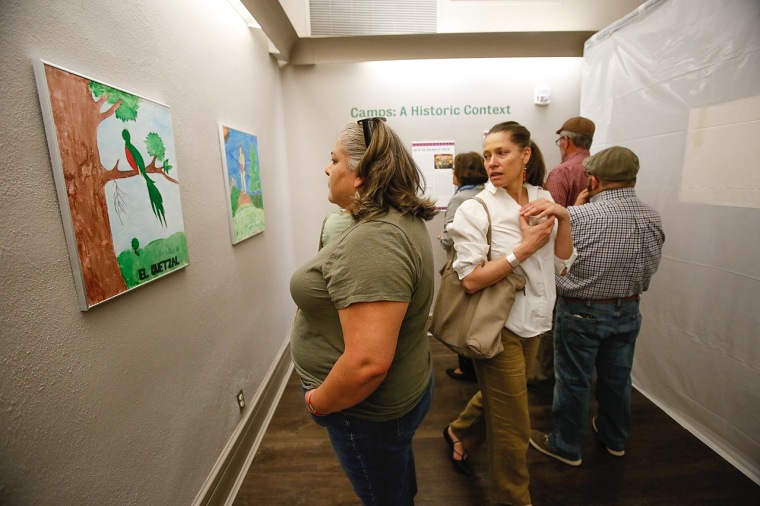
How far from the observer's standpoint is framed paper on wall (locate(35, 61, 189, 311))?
3.12ft

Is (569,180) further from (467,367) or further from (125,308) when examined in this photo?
(125,308)

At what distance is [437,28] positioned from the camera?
320 cm

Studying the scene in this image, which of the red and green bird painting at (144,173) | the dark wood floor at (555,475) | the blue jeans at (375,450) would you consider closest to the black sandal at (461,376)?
the dark wood floor at (555,475)

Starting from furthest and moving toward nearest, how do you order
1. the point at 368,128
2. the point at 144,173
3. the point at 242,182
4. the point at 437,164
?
the point at 437,164 < the point at 242,182 < the point at 144,173 < the point at 368,128

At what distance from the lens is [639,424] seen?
7.54 ft

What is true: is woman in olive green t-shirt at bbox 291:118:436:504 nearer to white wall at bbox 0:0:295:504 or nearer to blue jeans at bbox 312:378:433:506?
blue jeans at bbox 312:378:433:506

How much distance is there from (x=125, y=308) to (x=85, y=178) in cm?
44

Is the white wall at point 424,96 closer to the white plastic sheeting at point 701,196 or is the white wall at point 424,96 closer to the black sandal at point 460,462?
the white plastic sheeting at point 701,196

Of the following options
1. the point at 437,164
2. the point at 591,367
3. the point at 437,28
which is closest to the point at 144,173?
the point at 591,367

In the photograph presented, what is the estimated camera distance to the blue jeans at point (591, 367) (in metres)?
1.80

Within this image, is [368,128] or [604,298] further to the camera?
[604,298]

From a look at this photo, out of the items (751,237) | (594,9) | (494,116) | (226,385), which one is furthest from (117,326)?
(594,9)

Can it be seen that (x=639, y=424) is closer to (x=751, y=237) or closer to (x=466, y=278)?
(x=751, y=237)

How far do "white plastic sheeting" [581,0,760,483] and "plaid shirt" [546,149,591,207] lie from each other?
44 cm
